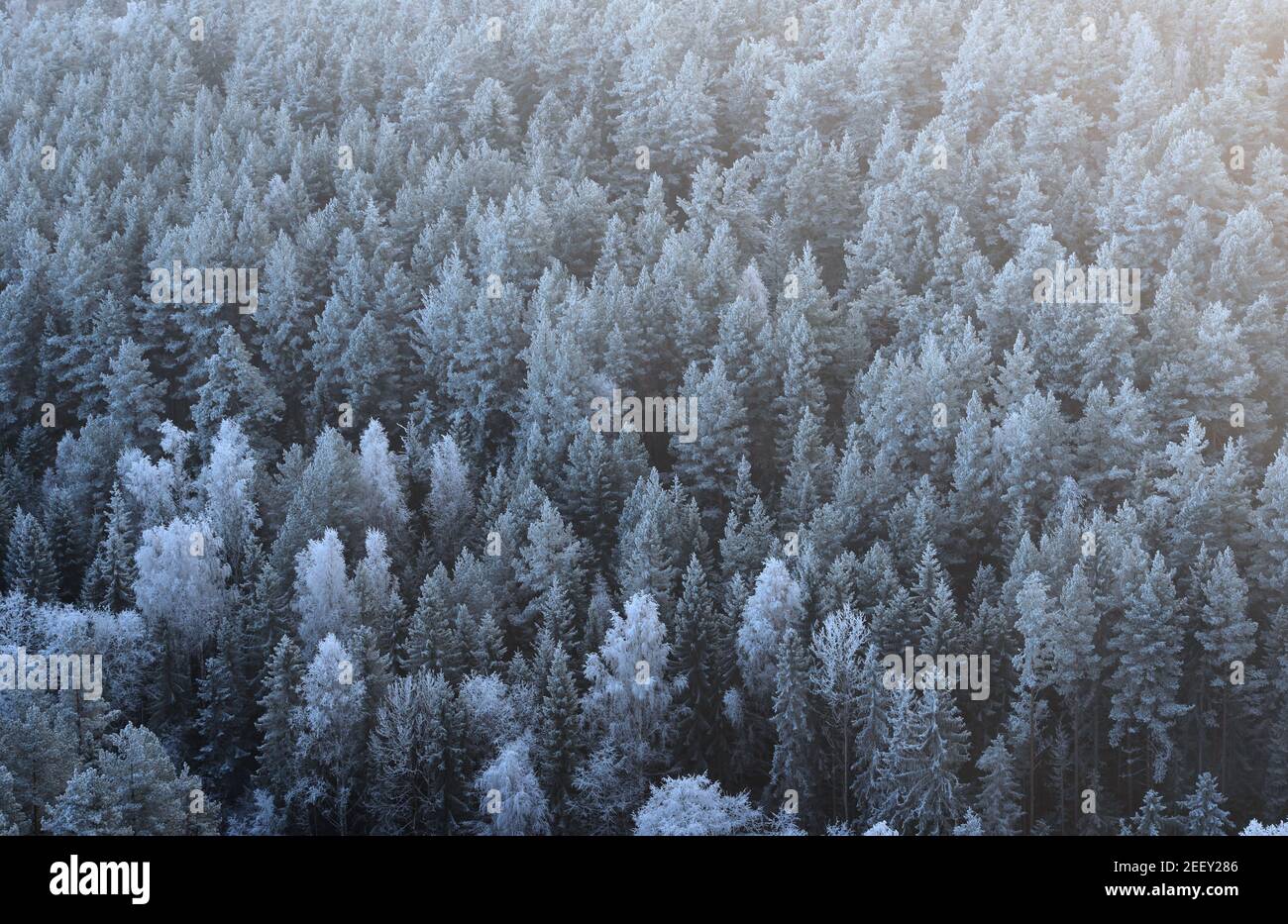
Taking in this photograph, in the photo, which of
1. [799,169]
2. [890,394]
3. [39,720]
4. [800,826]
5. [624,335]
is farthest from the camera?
[799,169]

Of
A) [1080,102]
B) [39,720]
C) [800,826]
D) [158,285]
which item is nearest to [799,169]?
[1080,102]

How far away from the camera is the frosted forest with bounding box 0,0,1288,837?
224 feet

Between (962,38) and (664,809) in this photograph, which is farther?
(962,38)

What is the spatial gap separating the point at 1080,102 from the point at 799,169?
64.1 ft

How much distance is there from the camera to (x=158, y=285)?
317ft

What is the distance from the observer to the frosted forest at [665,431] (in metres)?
68.2

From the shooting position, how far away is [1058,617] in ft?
225

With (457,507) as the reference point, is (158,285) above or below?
above

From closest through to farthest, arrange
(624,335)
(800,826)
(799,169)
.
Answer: (800,826) < (624,335) < (799,169)

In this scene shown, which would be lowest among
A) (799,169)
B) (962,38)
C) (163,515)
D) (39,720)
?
(39,720)

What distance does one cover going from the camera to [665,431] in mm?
85938
